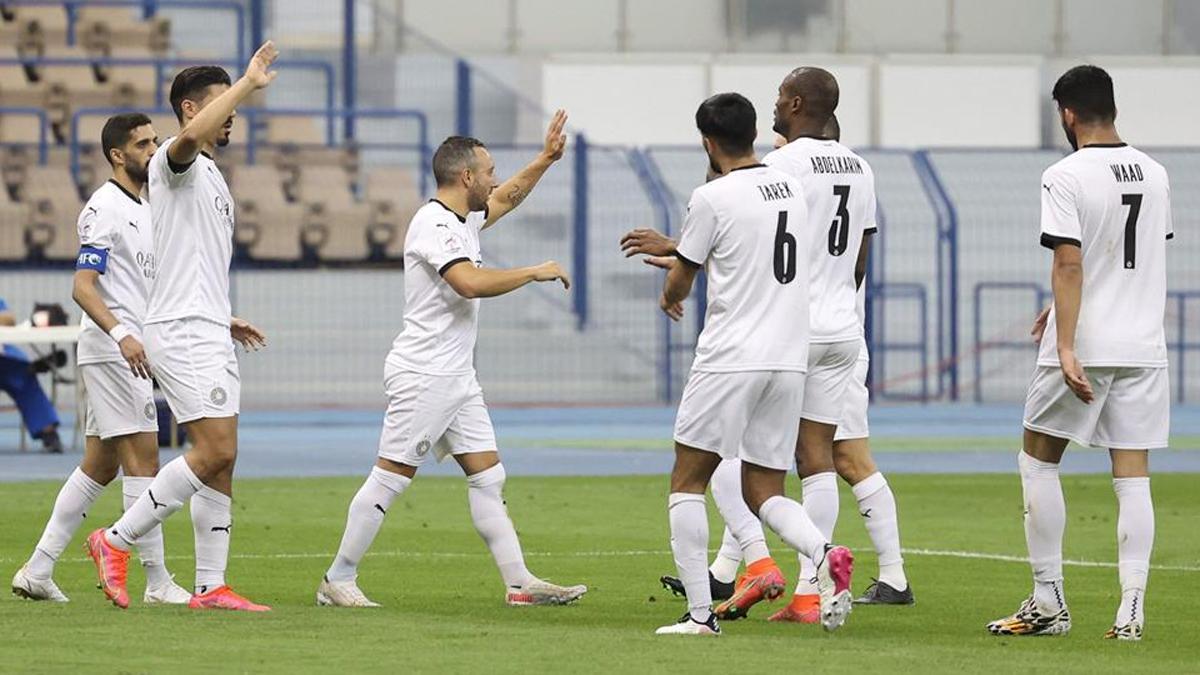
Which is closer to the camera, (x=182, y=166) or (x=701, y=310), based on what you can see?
(x=182, y=166)

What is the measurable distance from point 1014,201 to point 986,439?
32.2ft

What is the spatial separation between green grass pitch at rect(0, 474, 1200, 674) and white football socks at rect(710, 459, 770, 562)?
11.3 inches

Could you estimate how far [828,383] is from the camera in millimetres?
9422

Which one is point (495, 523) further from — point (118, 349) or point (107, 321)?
point (107, 321)

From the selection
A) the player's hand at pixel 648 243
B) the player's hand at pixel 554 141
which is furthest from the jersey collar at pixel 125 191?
the player's hand at pixel 648 243

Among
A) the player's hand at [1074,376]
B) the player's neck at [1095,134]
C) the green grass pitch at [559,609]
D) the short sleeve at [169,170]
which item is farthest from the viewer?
the short sleeve at [169,170]

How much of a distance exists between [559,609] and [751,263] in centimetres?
198

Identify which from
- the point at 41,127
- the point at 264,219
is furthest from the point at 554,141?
the point at 41,127

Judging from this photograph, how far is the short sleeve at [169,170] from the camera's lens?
9219 millimetres

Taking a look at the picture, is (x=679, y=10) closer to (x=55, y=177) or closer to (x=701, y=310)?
(x=701, y=310)

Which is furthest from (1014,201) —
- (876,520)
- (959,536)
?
(876,520)

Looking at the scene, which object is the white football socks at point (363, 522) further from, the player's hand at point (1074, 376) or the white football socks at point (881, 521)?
the player's hand at point (1074, 376)

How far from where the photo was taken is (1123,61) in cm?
3769

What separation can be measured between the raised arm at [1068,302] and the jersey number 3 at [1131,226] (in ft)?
0.80
